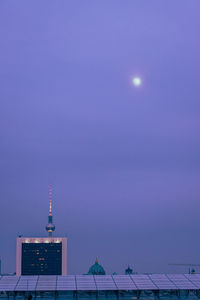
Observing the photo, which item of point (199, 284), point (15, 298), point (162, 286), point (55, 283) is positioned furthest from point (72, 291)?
point (199, 284)

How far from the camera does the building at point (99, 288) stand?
6362cm

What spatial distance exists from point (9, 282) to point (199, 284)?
27.1m

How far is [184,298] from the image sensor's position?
66312 millimetres

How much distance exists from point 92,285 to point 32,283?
8298 millimetres

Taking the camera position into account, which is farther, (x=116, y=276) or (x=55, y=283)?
(x=116, y=276)

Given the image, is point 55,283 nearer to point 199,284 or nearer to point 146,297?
point 146,297

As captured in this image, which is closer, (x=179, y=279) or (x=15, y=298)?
(x=15, y=298)

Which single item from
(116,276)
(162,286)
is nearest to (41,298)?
(116,276)

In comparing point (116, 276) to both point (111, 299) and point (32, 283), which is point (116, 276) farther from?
point (32, 283)

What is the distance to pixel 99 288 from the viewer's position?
64.3m

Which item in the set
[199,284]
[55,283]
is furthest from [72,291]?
[199,284]

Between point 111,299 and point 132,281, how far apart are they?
4891mm

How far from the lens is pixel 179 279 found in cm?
6981

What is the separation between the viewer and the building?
6362 cm
